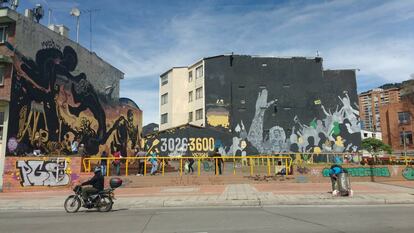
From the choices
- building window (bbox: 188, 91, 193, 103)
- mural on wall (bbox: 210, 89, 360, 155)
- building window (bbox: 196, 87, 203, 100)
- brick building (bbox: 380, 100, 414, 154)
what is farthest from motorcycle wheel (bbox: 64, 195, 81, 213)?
brick building (bbox: 380, 100, 414, 154)

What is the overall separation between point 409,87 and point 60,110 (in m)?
66.5

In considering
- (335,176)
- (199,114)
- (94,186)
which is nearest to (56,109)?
(94,186)

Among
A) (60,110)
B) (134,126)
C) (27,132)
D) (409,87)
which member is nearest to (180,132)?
(134,126)

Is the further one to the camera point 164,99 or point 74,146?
point 164,99

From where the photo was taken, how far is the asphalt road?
328 inches

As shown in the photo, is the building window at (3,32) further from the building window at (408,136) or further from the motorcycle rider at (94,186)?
the building window at (408,136)

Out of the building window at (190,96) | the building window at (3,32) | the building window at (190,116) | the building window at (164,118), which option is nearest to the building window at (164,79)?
the building window at (164,118)

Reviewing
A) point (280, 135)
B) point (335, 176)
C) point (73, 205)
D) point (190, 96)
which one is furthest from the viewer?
point (190, 96)

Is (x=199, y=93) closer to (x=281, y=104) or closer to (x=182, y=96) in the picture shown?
(x=182, y=96)

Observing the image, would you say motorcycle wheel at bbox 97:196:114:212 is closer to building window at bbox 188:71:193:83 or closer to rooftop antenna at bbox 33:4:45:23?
rooftop antenna at bbox 33:4:45:23

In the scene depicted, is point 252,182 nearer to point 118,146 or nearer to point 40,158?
point 40,158

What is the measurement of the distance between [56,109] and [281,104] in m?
32.2

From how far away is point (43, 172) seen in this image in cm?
2000

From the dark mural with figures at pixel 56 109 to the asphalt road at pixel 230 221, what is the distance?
35.6 feet
